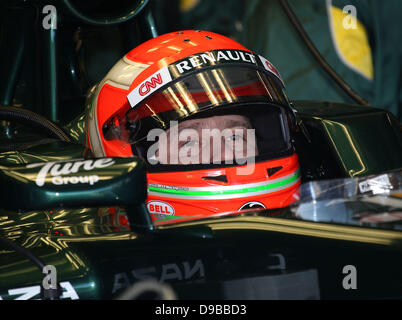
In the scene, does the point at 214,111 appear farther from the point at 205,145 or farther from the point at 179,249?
the point at 179,249

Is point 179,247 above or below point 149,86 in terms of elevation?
below

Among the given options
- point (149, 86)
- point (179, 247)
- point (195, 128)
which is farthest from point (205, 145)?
point (179, 247)

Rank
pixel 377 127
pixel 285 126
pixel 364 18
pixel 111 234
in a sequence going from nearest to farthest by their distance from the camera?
pixel 111 234 < pixel 285 126 < pixel 377 127 < pixel 364 18

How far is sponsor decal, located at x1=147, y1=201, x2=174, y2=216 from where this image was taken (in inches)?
50.8

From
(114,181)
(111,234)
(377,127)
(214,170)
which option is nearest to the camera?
(114,181)

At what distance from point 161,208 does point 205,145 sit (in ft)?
0.59

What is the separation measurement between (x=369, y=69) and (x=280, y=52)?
1.53 ft

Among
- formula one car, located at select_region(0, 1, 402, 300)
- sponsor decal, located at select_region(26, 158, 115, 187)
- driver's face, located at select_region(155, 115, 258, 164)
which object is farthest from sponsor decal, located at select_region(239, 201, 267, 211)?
sponsor decal, located at select_region(26, 158, 115, 187)

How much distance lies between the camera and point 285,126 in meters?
1.37

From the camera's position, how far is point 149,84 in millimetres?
1263

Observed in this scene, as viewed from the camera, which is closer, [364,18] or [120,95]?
[120,95]

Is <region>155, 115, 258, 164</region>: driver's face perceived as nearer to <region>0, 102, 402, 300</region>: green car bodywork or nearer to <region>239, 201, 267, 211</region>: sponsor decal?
<region>239, 201, 267, 211</region>: sponsor decal
